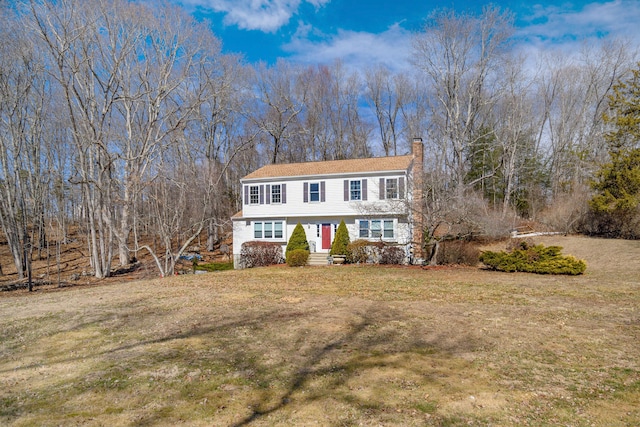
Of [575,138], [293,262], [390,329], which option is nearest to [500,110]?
[575,138]

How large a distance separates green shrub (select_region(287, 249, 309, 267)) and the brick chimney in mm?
5704

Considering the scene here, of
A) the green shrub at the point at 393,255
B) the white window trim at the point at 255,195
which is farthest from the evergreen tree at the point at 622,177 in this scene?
the white window trim at the point at 255,195

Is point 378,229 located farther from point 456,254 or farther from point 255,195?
point 255,195

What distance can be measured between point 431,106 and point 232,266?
23263 millimetres

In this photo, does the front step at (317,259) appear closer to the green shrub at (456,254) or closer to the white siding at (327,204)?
the white siding at (327,204)

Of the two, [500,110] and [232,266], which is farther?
[500,110]

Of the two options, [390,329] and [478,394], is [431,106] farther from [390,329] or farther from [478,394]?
[478,394]

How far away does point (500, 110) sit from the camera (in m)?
34.9

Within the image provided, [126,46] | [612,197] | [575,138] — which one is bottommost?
[612,197]

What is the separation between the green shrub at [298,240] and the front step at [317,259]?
56 cm

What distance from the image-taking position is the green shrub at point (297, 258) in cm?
1895

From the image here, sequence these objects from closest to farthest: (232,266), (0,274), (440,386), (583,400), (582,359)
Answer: (583,400), (440,386), (582,359), (0,274), (232,266)

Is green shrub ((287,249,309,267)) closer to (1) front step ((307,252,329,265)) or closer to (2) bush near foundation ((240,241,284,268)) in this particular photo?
(1) front step ((307,252,329,265))

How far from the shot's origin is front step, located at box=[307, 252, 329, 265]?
2011 centimetres
